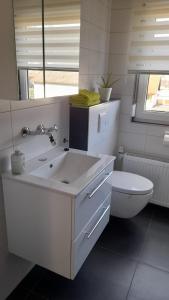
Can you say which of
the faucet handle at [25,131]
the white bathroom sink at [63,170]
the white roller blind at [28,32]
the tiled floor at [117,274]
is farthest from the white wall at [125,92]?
the faucet handle at [25,131]

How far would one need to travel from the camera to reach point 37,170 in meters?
1.32

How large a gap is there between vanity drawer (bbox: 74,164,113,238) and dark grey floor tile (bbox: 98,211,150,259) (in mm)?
607

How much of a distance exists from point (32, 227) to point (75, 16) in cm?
140

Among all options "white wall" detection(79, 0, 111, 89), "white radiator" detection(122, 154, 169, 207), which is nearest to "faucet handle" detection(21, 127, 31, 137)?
"white wall" detection(79, 0, 111, 89)

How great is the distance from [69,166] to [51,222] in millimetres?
480

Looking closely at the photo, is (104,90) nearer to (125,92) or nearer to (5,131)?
(125,92)

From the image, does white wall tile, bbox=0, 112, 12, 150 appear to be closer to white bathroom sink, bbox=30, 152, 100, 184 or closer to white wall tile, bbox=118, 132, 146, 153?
white bathroom sink, bbox=30, 152, 100, 184

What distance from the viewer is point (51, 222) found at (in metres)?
1.18

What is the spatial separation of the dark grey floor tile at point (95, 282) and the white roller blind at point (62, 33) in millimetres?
1419

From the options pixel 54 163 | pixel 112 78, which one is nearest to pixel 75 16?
pixel 112 78

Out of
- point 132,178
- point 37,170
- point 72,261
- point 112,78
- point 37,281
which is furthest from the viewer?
point 112,78

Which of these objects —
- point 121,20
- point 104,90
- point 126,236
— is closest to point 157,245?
point 126,236

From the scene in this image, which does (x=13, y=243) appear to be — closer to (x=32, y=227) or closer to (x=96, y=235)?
(x=32, y=227)

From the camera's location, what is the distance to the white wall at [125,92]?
212cm
